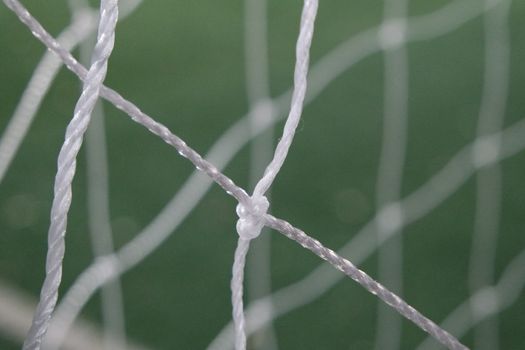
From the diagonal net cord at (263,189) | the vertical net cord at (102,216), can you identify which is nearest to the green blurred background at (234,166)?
the vertical net cord at (102,216)

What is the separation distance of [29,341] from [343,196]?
71cm

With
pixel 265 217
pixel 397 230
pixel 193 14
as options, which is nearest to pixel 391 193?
pixel 397 230

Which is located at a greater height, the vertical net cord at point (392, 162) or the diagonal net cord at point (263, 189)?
the vertical net cord at point (392, 162)

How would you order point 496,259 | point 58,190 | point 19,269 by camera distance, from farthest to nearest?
point 496,259
point 19,269
point 58,190

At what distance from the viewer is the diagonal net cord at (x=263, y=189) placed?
31cm

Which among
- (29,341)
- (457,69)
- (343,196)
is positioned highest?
(457,69)

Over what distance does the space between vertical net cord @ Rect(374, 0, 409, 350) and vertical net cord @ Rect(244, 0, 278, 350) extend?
0.12 metres

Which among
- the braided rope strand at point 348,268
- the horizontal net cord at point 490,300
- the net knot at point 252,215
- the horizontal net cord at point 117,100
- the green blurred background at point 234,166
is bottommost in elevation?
the braided rope strand at point 348,268

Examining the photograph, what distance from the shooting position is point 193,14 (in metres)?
1.03

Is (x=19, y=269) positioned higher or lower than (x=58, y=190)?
higher

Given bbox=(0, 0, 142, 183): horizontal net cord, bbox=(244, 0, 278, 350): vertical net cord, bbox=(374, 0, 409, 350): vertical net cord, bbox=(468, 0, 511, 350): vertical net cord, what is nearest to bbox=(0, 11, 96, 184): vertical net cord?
bbox=(0, 0, 142, 183): horizontal net cord

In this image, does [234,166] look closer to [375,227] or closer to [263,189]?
[375,227]

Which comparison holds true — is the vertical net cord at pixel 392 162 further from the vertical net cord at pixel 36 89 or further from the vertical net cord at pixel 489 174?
the vertical net cord at pixel 36 89

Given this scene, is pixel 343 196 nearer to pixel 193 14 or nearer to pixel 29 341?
pixel 193 14
